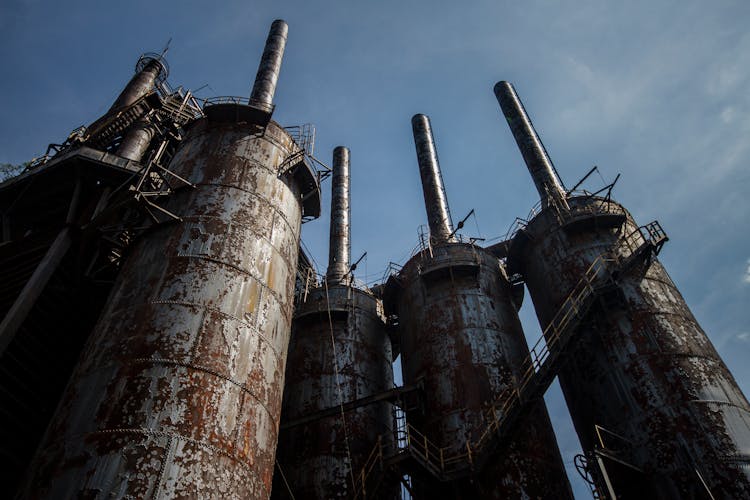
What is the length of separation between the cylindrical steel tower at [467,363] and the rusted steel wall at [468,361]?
3cm

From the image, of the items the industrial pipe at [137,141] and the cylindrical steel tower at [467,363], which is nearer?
the cylindrical steel tower at [467,363]

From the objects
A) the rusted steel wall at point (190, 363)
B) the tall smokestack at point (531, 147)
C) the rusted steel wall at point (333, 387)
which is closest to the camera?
the rusted steel wall at point (190, 363)

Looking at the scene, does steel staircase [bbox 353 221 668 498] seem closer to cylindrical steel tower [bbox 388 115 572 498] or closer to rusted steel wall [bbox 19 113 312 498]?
cylindrical steel tower [bbox 388 115 572 498]

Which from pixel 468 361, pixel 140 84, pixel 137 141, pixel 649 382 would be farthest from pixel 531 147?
pixel 140 84

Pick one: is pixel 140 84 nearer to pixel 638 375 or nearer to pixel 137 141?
pixel 137 141

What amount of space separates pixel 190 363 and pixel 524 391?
9117 mm

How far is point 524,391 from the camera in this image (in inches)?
536

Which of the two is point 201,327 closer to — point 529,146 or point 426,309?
point 426,309

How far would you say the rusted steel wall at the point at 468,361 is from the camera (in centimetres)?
1331

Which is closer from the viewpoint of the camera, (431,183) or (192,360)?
(192,360)

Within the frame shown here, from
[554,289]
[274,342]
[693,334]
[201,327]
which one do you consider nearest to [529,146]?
[554,289]

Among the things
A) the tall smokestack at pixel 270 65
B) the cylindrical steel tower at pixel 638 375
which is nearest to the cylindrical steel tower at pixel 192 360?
the tall smokestack at pixel 270 65

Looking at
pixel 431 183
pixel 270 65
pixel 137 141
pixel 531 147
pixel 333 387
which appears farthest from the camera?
pixel 431 183

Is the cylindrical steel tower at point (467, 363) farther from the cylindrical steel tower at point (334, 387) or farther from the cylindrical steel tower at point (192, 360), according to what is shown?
the cylindrical steel tower at point (192, 360)
